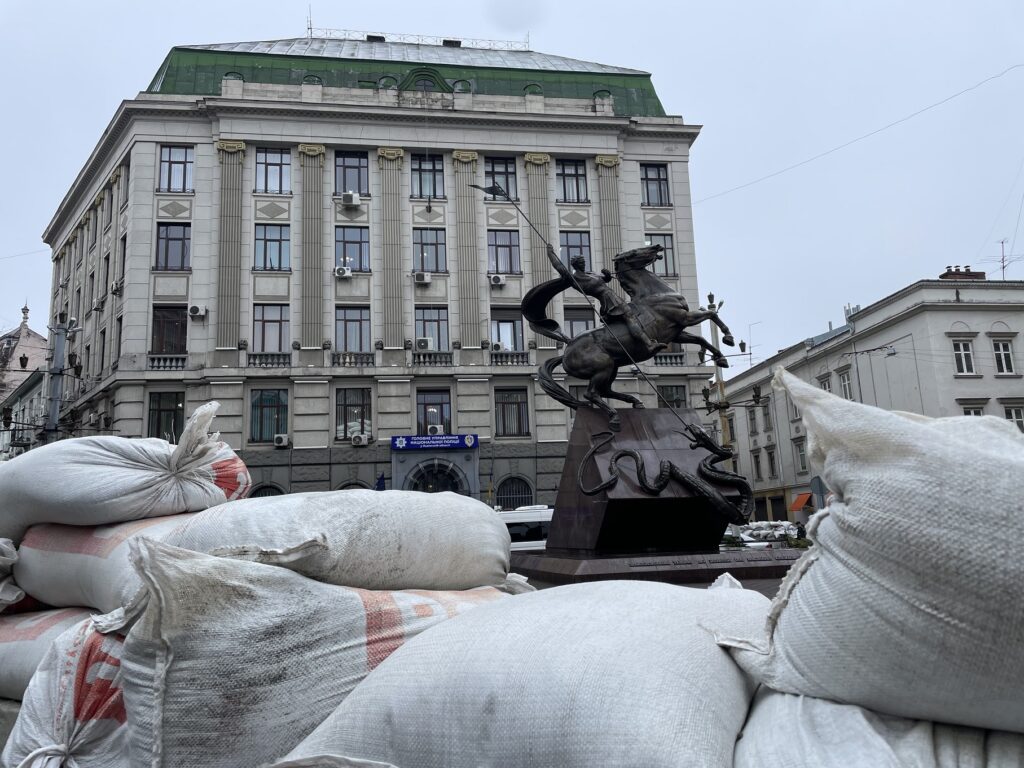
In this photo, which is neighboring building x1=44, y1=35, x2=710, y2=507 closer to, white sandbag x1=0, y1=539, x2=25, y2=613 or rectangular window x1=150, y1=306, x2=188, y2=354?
rectangular window x1=150, y1=306, x2=188, y2=354

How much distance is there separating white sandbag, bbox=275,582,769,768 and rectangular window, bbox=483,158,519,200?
21.6 metres

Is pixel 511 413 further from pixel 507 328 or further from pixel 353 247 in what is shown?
pixel 353 247

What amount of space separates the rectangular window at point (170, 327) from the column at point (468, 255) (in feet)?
23.8

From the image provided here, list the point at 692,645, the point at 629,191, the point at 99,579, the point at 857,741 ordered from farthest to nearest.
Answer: the point at 629,191, the point at 99,579, the point at 692,645, the point at 857,741

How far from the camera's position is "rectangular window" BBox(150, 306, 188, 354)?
2034cm

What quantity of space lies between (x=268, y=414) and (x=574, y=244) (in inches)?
378

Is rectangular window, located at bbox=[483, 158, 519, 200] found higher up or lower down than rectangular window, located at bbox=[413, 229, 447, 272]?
higher up

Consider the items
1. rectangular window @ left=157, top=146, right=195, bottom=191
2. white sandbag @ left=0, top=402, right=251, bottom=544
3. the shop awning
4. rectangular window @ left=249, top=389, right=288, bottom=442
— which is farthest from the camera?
the shop awning

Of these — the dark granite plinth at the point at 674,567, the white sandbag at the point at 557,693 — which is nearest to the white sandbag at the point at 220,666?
the white sandbag at the point at 557,693

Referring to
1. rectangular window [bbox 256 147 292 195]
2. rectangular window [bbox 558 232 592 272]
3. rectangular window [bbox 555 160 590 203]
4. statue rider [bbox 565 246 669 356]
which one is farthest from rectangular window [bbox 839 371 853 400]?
statue rider [bbox 565 246 669 356]

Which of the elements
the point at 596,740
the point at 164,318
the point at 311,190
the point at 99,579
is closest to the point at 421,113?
the point at 311,190

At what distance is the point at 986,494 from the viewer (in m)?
1.06

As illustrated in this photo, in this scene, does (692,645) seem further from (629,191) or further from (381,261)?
(629,191)

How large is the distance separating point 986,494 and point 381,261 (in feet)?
68.7
